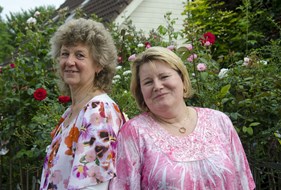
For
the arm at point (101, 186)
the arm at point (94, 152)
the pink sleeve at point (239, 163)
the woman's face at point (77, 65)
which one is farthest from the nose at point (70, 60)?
the pink sleeve at point (239, 163)

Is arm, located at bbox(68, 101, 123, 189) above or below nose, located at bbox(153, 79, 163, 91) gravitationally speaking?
below

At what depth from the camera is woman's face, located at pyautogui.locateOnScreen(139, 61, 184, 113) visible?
2.25 meters

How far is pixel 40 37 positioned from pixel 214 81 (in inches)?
111

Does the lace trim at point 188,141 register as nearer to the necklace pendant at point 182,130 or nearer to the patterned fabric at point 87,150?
the necklace pendant at point 182,130

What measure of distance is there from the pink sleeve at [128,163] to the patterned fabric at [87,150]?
0.12 ft

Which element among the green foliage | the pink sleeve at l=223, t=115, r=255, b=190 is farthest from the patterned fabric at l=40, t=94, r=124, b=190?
the green foliage

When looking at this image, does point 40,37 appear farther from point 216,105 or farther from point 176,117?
point 176,117

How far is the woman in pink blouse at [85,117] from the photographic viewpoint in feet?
7.21

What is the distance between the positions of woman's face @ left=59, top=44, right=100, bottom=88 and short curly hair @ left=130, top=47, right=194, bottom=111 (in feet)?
0.82

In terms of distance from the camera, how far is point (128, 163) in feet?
7.16

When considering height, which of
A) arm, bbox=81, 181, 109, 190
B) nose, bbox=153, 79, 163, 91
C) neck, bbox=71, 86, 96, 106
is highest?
nose, bbox=153, 79, 163, 91

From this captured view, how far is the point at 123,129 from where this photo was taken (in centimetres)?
225

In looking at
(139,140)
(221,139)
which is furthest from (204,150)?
(139,140)

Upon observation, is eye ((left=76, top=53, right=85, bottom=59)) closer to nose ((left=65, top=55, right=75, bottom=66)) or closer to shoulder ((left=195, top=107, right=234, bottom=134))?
Result: nose ((left=65, top=55, right=75, bottom=66))
